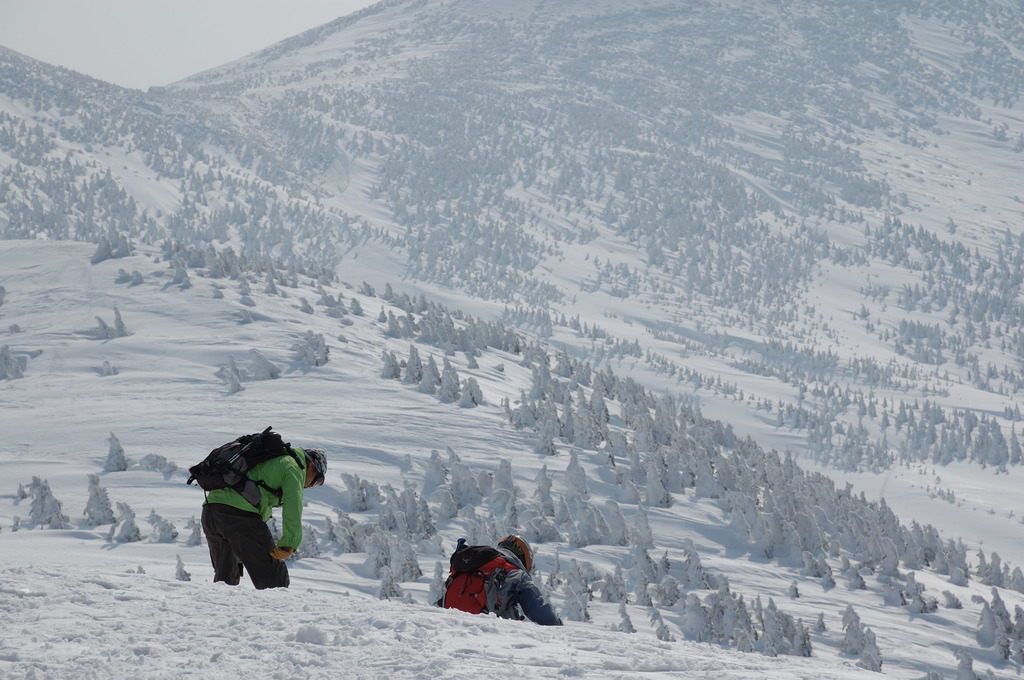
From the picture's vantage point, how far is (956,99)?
517 feet

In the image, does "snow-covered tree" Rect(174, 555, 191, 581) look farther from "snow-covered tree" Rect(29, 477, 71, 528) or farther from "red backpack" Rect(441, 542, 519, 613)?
"snow-covered tree" Rect(29, 477, 71, 528)

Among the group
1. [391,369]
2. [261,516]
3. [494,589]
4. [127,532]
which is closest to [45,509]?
[127,532]

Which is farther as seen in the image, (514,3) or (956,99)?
(514,3)

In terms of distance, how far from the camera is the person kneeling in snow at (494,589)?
708cm

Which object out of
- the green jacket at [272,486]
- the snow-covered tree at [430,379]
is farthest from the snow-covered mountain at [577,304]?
the green jacket at [272,486]

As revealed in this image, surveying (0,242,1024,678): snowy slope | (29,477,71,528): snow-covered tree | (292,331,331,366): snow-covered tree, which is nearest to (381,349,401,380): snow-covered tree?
(0,242,1024,678): snowy slope

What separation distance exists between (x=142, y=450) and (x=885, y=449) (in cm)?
4448

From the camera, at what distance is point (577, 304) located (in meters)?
74.4

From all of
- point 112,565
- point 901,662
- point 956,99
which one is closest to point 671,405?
point 901,662

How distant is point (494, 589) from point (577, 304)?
222 feet

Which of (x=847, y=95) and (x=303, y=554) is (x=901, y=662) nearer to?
(x=303, y=554)

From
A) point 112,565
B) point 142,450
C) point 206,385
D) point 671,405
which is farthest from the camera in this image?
point 671,405

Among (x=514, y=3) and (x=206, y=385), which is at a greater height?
(x=514, y=3)

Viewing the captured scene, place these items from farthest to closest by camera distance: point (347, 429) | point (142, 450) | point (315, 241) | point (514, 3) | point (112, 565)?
point (514, 3)
point (315, 241)
point (347, 429)
point (142, 450)
point (112, 565)
